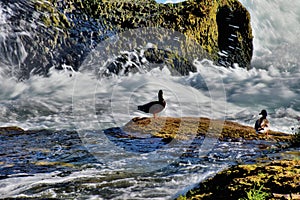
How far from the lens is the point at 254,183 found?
473 centimetres

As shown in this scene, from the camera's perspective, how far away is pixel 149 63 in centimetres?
2548

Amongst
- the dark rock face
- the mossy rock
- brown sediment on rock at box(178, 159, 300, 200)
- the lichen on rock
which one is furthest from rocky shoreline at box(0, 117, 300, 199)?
the mossy rock

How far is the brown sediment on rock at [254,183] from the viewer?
443 cm

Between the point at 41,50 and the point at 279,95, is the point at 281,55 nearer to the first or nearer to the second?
the point at 279,95

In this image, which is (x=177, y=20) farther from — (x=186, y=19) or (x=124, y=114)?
(x=124, y=114)

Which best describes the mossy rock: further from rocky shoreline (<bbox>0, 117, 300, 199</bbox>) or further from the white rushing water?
rocky shoreline (<bbox>0, 117, 300, 199</bbox>)

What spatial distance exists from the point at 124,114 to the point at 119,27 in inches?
401

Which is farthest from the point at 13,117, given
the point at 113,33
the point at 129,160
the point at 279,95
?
the point at 279,95

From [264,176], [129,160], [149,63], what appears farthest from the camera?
[149,63]

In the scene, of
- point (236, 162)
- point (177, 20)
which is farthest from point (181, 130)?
point (177, 20)

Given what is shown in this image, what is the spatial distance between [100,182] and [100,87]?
16875 mm

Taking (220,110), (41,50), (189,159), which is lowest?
(220,110)

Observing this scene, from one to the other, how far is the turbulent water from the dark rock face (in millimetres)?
761

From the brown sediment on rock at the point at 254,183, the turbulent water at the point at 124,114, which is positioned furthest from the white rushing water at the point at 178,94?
the brown sediment on rock at the point at 254,183
